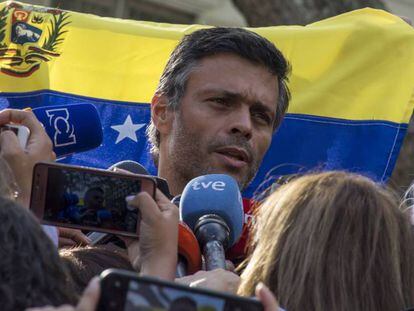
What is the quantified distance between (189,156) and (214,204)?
1.15 meters

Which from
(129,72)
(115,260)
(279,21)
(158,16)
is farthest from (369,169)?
(158,16)

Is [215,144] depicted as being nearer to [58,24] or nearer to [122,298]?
[58,24]

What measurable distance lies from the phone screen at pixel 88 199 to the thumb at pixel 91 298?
0.89 metres

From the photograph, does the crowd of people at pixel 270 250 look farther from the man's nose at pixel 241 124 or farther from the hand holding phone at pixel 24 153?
the man's nose at pixel 241 124

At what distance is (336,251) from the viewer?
2.49 m

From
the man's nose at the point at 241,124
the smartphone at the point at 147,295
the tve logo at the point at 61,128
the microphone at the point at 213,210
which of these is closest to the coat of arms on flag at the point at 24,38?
the man's nose at the point at 241,124

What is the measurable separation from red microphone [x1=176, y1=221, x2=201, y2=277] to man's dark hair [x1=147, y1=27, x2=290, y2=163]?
1483 mm

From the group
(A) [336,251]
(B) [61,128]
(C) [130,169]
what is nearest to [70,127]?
(B) [61,128]

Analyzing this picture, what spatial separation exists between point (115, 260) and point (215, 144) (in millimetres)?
1259

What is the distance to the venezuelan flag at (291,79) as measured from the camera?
506cm

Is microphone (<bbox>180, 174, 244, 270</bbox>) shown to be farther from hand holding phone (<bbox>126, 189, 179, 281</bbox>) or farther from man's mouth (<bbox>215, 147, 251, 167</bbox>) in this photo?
man's mouth (<bbox>215, 147, 251, 167</bbox>)

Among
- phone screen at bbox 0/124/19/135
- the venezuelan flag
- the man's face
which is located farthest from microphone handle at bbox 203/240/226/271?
the venezuelan flag

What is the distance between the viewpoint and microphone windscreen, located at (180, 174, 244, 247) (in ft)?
10.1

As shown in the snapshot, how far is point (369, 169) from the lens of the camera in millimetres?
4980
